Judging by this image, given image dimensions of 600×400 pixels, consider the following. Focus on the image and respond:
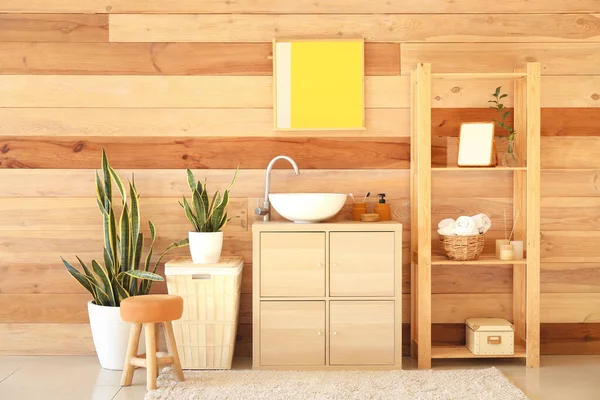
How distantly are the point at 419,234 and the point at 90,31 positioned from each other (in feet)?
7.28

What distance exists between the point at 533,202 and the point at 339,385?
144 centimetres

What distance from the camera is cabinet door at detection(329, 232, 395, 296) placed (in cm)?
341

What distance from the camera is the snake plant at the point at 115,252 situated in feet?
11.5

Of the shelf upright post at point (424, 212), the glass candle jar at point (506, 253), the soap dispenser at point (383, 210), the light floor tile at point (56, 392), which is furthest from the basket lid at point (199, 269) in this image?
the glass candle jar at point (506, 253)

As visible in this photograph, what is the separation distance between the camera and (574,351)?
3822 millimetres

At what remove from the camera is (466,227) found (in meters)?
3.50

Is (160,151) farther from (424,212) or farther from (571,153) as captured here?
(571,153)

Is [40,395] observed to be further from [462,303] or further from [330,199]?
[462,303]

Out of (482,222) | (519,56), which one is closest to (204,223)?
(482,222)

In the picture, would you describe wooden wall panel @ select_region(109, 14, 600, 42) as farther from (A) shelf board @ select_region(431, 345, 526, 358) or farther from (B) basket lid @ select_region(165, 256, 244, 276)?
(A) shelf board @ select_region(431, 345, 526, 358)

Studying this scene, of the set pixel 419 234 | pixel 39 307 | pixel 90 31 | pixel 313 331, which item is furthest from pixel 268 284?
pixel 90 31

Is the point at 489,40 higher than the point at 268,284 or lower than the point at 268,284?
higher

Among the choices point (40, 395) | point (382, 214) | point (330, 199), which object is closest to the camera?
point (40, 395)

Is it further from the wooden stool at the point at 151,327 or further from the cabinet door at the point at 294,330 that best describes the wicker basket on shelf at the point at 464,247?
the wooden stool at the point at 151,327
